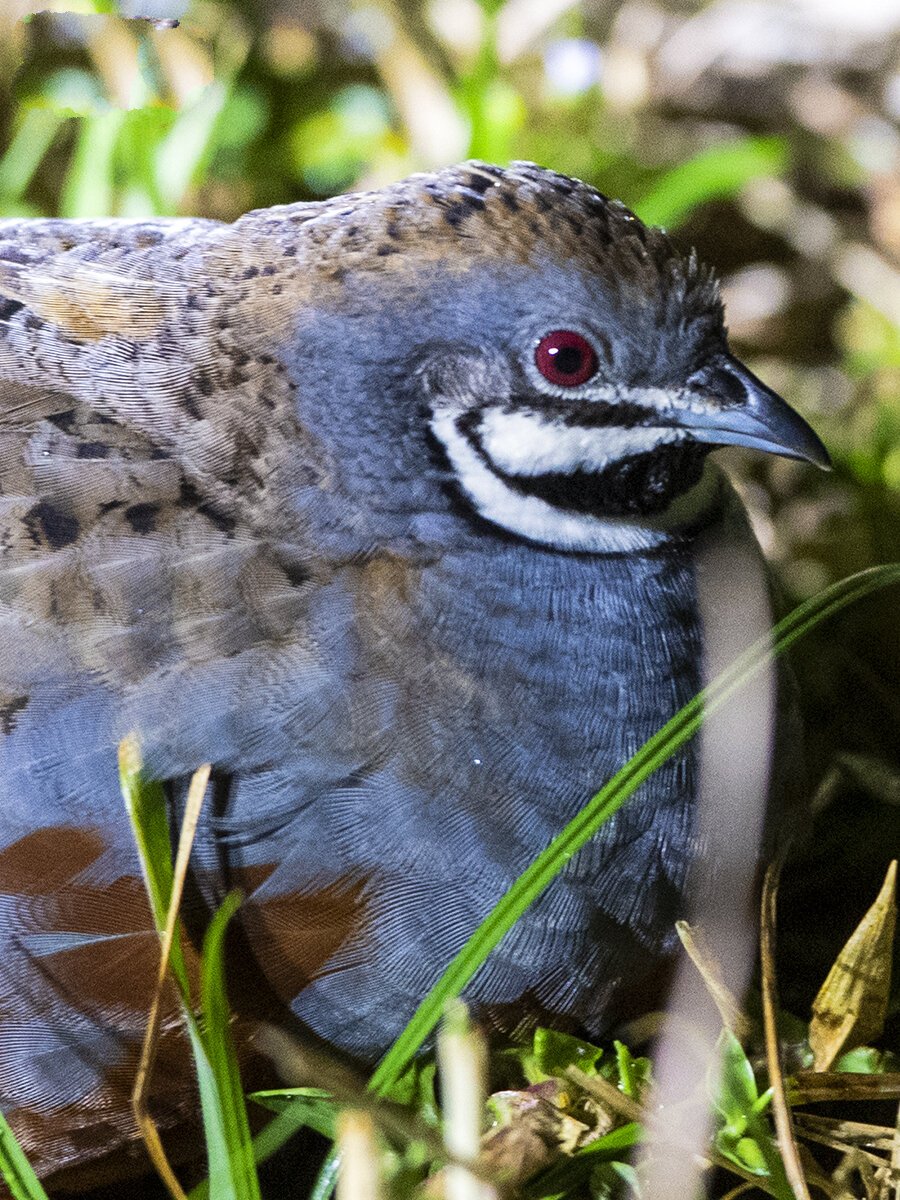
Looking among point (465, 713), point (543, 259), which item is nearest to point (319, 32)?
point (543, 259)

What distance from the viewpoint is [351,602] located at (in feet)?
6.75

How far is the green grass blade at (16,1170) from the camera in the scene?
1.92 meters

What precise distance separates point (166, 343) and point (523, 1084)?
1.29 meters

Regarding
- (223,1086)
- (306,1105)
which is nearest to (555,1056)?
(306,1105)

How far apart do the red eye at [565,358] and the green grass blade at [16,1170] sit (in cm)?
132

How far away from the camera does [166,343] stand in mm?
2174

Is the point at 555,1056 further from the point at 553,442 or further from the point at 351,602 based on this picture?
the point at 553,442

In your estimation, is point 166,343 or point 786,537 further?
point 786,537

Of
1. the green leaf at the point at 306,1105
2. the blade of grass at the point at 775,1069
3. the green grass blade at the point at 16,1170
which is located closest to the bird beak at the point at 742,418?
the blade of grass at the point at 775,1069

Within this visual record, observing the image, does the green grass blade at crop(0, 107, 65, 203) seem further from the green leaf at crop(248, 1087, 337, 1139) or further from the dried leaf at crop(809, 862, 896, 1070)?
the dried leaf at crop(809, 862, 896, 1070)

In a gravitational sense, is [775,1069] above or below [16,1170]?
above

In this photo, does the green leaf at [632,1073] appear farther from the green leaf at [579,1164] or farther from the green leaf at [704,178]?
the green leaf at [704,178]

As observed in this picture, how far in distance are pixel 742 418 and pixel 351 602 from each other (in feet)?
2.21

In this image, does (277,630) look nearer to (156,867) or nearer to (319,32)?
(156,867)
